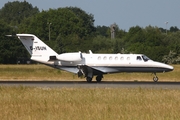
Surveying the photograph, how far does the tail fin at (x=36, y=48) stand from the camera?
1542 inches

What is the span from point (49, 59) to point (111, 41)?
59.5m

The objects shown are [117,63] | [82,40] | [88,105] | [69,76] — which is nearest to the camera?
[88,105]

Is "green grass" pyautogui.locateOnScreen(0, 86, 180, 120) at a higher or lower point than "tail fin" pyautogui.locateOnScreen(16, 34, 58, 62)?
lower

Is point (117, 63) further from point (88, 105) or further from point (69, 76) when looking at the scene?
point (88, 105)

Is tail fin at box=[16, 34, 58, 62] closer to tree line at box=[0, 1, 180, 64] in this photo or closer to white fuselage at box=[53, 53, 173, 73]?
white fuselage at box=[53, 53, 173, 73]

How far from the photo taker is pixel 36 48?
129ft

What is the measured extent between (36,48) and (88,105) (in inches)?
798

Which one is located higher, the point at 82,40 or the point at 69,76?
the point at 82,40

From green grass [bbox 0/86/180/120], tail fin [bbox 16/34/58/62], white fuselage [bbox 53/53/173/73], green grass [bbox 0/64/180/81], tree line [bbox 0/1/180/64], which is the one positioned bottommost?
green grass [bbox 0/86/180/120]

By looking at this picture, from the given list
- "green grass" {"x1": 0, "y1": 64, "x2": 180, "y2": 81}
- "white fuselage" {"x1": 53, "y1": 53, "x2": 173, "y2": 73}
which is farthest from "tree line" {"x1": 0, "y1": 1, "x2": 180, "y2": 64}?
"white fuselage" {"x1": 53, "y1": 53, "x2": 173, "y2": 73}

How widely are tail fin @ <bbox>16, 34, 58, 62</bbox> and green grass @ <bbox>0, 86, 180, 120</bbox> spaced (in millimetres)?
13780

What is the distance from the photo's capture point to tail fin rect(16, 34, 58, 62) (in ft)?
128

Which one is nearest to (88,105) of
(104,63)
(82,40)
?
(104,63)

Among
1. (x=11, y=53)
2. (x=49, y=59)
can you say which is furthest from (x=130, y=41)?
(x=49, y=59)
